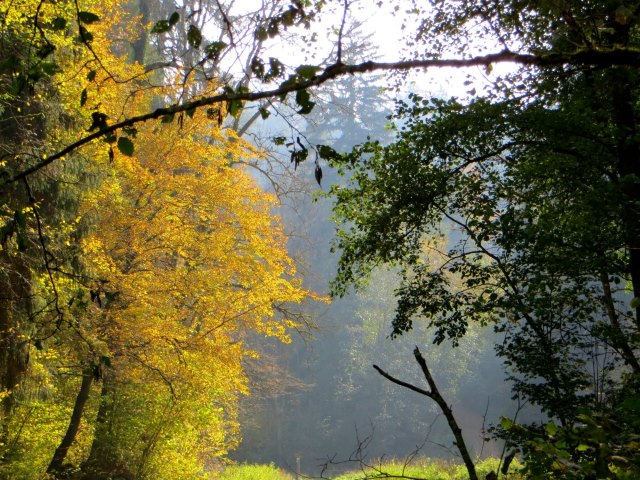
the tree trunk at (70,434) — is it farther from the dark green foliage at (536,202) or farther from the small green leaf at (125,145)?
the small green leaf at (125,145)

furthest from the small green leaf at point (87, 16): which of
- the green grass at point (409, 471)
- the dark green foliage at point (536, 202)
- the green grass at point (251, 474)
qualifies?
the green grass at point (251, 474)

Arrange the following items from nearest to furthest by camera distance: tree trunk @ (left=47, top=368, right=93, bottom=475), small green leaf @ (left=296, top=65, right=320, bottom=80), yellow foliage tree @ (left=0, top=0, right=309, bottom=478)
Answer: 1. small green leaf @ (left=296, top=65, right=320, bottom=80)
2. yellow foliage tree @ (left=0, top=0, right=309, bottom=478)
3. tree trunk @ (left=47, top=368, right=93, bottom=475)

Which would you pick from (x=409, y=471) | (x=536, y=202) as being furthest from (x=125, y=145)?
(x=409, y=471)

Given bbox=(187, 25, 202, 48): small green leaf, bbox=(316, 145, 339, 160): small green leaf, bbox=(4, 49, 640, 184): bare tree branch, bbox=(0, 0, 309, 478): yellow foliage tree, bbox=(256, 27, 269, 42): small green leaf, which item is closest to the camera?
bbox=(4, 49, 640, 184): bare tree branch

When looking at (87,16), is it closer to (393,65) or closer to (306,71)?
(306,71)

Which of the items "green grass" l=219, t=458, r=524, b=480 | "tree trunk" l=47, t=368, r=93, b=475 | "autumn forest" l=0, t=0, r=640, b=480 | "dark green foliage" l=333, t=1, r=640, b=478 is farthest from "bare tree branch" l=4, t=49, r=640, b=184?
"green grass" l=219, t=458, r=524, b=480

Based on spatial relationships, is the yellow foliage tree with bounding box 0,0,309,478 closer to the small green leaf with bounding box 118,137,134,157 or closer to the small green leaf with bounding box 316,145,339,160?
the small green leaf with bounding box 118,137,134,157

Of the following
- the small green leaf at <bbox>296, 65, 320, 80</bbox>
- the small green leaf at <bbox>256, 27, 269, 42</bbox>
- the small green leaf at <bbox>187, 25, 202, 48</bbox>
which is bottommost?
the small green leaf at <bbox>296, 65, 320, 80</bbox>

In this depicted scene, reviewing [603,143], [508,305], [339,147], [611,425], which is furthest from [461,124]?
[339,147]

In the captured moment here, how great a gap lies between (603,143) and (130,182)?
808 centimetres

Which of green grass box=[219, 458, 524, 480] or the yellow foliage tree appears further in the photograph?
green grass box=[219, 458, 524, 480]

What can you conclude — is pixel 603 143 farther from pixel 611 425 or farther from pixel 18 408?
pixel 18 408

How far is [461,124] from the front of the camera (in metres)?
6.40

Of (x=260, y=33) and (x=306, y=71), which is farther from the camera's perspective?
(x=260, y=33)
